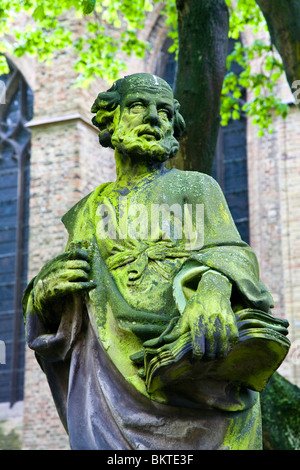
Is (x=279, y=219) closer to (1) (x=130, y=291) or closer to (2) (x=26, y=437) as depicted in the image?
(2) (x=26, y=437)

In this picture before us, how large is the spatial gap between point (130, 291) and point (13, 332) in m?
13.2

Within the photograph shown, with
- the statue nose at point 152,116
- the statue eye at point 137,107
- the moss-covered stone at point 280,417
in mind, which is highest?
the statue eye at point 137,107

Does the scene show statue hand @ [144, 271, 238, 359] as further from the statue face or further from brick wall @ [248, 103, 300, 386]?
brick wall @ [248, 103, 300, 386]

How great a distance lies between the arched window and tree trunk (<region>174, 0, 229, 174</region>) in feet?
30.0

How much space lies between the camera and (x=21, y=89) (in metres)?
18.1

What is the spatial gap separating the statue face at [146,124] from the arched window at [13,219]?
1270 centimetres

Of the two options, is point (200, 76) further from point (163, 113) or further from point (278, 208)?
point (278, 208)

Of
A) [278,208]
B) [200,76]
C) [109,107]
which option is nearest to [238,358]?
[109,107]

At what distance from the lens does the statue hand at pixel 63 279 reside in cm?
356

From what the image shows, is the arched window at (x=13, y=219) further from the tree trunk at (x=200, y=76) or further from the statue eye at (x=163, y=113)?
the statue eye at (x=163, y=113)

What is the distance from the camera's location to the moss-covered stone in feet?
25.5

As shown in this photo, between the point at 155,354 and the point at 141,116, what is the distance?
110cm

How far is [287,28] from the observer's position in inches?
306

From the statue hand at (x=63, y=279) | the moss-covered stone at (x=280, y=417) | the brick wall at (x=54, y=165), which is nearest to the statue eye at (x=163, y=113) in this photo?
the statue hand at (x=63, y=279)
